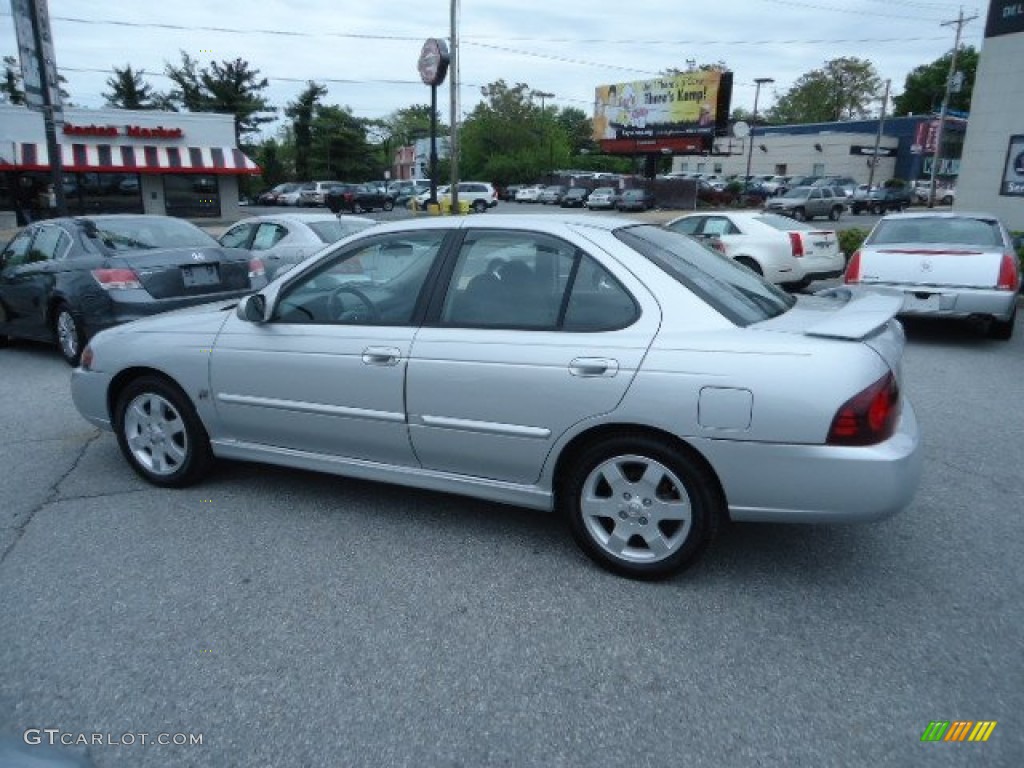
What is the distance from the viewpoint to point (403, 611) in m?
3.14

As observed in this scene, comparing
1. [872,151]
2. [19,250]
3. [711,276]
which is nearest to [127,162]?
[19,250]

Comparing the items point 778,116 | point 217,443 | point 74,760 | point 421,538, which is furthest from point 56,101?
point 778,116

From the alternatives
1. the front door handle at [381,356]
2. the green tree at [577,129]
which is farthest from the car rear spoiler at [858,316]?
the green tree at [577,129]

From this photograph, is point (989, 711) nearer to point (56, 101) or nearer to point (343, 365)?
point (343, 365)

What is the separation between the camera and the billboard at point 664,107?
48000mm

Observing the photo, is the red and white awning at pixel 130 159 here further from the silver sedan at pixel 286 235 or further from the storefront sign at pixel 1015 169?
the storefront sign at pixel 1015 169

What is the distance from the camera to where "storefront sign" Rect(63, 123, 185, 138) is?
29594mm

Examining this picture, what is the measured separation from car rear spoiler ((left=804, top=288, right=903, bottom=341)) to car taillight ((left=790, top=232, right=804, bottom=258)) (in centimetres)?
843

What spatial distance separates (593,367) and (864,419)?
1067 millimetres

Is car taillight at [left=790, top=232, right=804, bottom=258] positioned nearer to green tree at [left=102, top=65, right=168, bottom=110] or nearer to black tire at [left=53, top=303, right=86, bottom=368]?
black tire at [left=53, top=303, right=86, bottom=368]

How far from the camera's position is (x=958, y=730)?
7.97ft

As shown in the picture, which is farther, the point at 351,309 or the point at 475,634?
the point at 351,309

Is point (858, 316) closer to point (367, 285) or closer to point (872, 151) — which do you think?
point (367, 285)

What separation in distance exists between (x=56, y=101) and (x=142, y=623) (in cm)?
1440
